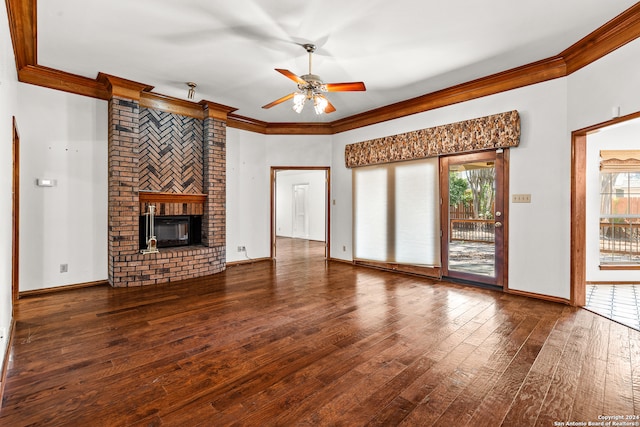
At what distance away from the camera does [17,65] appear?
3793 mm

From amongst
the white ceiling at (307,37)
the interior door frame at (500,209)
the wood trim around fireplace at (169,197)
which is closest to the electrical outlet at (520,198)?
the interior door frame at (500,209)

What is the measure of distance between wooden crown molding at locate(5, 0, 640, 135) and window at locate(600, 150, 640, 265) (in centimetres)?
220

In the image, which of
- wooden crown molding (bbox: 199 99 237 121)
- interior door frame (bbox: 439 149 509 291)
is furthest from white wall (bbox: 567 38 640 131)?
wooden crown molding (bbox: 199 99 237 121)

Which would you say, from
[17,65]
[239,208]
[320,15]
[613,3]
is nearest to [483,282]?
[613,3]

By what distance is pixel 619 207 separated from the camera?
4.98m

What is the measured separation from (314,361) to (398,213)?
3.77 metres

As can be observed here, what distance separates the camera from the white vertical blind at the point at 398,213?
5.17 metres

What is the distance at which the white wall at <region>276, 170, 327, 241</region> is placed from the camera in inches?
420

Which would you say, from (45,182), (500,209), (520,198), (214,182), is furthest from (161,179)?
(520,198)

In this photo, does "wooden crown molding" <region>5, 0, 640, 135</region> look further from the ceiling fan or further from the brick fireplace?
the ceiling fan

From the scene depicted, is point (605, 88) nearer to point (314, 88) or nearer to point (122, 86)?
point (314, 88)

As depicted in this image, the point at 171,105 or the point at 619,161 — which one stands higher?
the point at 171,105

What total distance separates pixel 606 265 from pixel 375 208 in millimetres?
3781

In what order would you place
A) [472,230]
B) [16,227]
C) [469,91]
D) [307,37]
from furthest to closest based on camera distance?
[472,230], [469,91], [16,227], [307,37]
